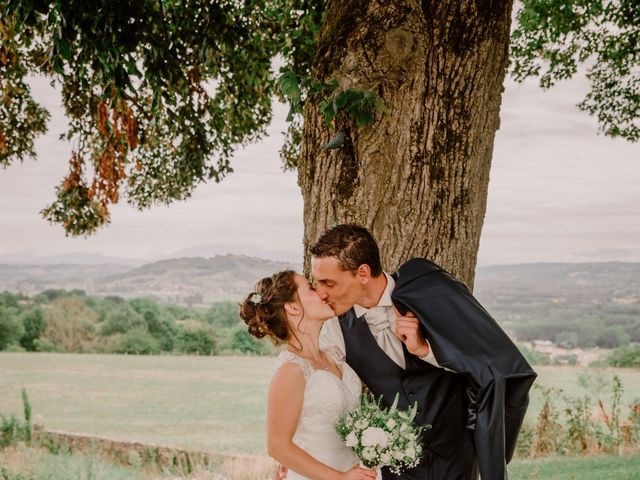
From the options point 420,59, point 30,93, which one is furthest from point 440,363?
point 30,93

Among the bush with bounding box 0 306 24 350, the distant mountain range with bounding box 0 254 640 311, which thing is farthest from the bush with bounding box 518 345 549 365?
the bush with bounding box 0 306 24 350

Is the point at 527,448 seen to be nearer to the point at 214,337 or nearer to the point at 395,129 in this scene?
the point at 395,129

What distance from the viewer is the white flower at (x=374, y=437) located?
275 cm

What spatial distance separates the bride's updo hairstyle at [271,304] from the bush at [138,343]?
1466cm

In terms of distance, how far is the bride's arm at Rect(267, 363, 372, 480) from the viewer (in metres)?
2.83

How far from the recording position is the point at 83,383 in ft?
53.9

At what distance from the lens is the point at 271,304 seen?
3146 mm

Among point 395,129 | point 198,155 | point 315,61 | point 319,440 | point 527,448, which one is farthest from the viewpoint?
point 527,448

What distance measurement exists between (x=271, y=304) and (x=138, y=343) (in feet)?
49.0

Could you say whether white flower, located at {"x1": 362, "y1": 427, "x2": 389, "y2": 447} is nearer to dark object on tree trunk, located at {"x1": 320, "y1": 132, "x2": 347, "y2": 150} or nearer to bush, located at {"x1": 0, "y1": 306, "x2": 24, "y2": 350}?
dark object on tree trunk, located at {"x1": 320, "y1": 132, "x2": 347, "y2": 150}

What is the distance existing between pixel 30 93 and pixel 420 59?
6.67 metres

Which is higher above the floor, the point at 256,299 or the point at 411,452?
the point at 256,299

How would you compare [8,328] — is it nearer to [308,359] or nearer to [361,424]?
[308,359]

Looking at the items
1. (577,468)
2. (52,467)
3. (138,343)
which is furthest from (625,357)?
(138,343)
